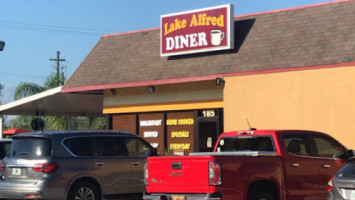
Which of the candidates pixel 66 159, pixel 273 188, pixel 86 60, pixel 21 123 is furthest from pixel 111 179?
pixel 21 123

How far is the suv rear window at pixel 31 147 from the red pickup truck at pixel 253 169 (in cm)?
291

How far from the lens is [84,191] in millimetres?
13125

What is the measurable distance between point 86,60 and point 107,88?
276 cm

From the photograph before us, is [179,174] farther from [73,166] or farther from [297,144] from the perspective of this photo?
[73,166]

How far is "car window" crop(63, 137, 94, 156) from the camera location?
1311 centimetres

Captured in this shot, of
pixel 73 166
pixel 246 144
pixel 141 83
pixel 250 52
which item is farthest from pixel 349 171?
pixel 141 83

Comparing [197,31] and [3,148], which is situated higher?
[197,31]

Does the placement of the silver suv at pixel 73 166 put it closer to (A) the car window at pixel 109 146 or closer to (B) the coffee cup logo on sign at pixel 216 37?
(A) the car window at pixel 109 146

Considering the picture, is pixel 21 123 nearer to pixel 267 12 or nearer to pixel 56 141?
pixel 267 12

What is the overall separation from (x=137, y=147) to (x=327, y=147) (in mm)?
4547

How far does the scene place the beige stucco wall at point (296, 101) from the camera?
1750 cm

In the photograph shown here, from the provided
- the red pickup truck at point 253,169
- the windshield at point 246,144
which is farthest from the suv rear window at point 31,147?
the windshield at point 246,144

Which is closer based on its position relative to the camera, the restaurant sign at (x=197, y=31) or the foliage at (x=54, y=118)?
the restaurant sign at (x=197, y=31)

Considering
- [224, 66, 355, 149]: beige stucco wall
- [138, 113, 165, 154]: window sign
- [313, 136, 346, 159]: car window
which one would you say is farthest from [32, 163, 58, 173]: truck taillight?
[138, 113, 165, 154]: window sign
